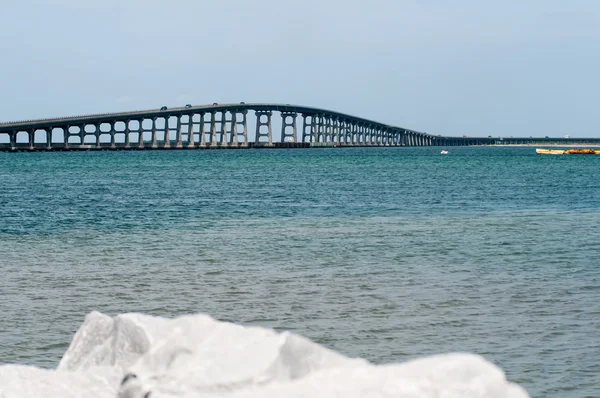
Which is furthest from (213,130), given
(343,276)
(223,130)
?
(343,276)

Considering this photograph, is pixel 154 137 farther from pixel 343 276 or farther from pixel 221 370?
pixel 221 370

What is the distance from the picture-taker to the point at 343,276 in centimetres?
1628

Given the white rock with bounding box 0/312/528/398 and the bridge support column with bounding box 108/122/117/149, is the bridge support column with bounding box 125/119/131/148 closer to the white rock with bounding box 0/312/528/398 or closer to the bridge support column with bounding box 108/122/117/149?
the bridge support column with bounding box 108/122/117/149

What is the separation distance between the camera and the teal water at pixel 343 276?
10781 millimetres

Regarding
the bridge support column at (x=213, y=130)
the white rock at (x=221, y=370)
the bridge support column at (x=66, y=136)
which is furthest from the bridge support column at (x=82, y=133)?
the white rock at (x=221, y=370)

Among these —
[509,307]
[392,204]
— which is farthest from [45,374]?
[392,204]

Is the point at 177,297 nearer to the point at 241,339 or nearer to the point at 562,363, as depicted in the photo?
the point at 562,363

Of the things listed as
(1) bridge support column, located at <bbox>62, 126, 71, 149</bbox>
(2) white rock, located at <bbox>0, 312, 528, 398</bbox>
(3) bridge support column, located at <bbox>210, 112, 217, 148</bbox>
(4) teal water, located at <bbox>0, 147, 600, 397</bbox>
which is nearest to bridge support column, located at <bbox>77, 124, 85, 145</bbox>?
(1) bridge support column, located at <bbox>62, 126, 71, 149</bbox>

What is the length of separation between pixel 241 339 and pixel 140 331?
86 cm

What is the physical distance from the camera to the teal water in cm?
1078

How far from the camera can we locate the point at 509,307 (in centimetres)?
1288

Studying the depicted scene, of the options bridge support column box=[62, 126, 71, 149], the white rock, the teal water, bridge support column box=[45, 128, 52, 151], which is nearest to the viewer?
the white rock

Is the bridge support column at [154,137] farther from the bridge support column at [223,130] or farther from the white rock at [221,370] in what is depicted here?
the white rock at [221,370]

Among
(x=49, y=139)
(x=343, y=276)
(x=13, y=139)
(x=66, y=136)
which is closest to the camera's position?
(x=343, y=276)
